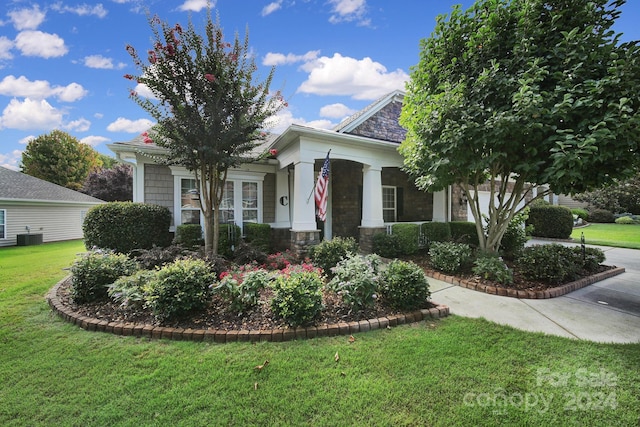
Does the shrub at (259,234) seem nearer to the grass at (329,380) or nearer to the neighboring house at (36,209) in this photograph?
the grass at (329,380)

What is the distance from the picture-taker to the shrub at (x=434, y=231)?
859 centimetres

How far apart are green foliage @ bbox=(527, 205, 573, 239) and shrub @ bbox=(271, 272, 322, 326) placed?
13.0 m

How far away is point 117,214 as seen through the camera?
6523 millimetres

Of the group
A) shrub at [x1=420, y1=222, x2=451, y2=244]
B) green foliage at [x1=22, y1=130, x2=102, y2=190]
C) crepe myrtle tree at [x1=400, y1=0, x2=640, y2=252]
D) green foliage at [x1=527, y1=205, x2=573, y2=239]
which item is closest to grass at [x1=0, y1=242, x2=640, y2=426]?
crepe myrtle tree at [x1=400, y1=0, x2=640, y2=252]

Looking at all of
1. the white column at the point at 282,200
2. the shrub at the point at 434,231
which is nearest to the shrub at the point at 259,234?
the white column at the point at 282,200

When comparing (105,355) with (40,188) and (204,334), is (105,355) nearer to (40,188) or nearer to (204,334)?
(204,334)

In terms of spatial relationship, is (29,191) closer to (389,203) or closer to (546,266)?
(389,203)

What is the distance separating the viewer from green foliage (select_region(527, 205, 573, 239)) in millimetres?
12125

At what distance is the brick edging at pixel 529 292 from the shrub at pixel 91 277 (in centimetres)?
636

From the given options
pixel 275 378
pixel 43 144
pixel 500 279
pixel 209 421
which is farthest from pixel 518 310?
pixel 43 144

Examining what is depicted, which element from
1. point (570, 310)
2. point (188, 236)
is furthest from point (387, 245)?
point (188, 236)

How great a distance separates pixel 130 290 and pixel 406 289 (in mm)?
4091

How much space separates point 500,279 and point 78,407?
624cm

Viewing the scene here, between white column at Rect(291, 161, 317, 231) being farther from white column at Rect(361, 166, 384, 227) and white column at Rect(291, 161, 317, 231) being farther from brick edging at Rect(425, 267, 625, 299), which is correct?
brick edging at Rect(425, 267, 625, 299)
